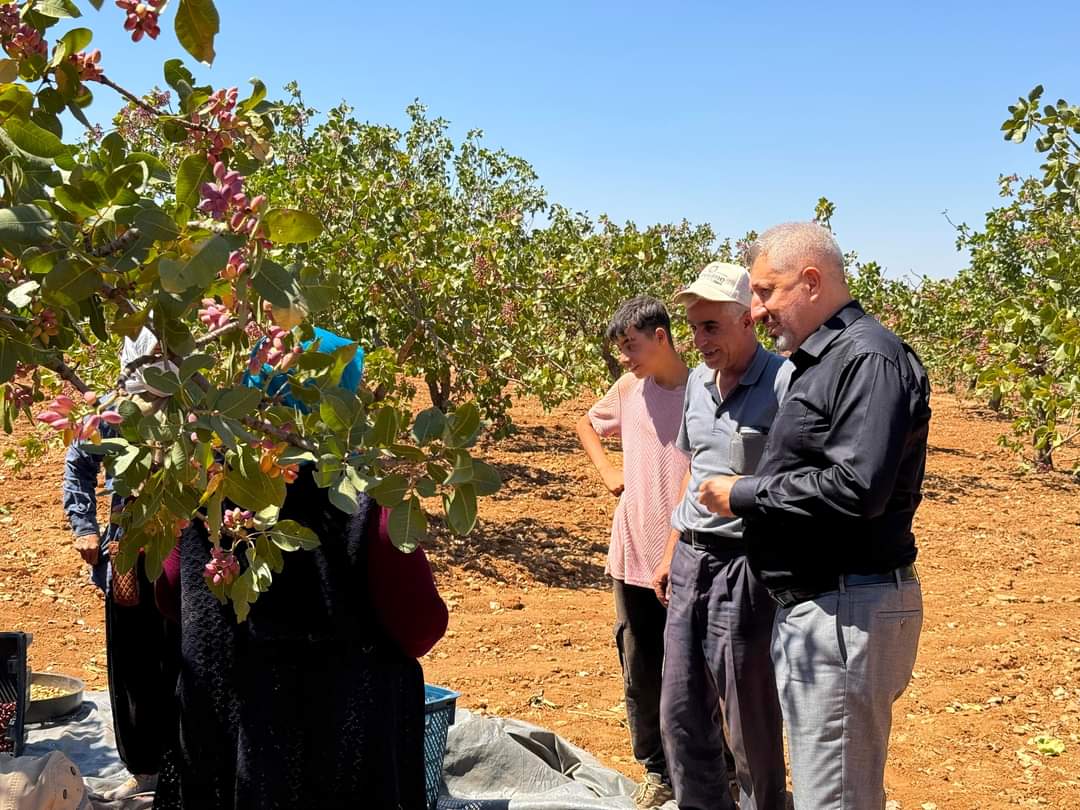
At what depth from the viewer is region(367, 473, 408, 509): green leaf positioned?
3.84 feet

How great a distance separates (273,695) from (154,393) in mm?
1277

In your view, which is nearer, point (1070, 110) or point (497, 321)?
point (1070, 110)

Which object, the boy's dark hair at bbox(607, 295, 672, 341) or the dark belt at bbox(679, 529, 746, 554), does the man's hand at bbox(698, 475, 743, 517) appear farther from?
the boy's dark hair at bbox(607, 295, 672, 341)

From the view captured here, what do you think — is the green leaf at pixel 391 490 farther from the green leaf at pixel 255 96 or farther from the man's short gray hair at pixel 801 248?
the man's short gray hair at pixel 801 248

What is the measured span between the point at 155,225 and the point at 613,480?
3206 mm

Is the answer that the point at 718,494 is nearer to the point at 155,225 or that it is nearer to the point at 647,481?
the point at 647,481

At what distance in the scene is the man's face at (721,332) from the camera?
10.8 feet

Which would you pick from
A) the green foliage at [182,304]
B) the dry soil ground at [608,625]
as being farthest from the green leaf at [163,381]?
the dry soil ground at [608,625]

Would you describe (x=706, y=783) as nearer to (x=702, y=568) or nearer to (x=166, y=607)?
(x=702, y=568)

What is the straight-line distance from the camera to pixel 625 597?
3902mm

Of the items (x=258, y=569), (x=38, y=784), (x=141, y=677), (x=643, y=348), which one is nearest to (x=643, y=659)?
(x=643, y=348)

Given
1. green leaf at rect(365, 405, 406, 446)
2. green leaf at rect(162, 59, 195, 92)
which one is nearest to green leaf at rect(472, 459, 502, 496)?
green leaf at rect(365, 405, 406, 446)

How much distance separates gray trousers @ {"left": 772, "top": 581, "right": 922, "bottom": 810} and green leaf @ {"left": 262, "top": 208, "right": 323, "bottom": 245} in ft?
5.51

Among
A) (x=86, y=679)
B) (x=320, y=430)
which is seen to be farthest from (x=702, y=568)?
(x=86, y=679)
